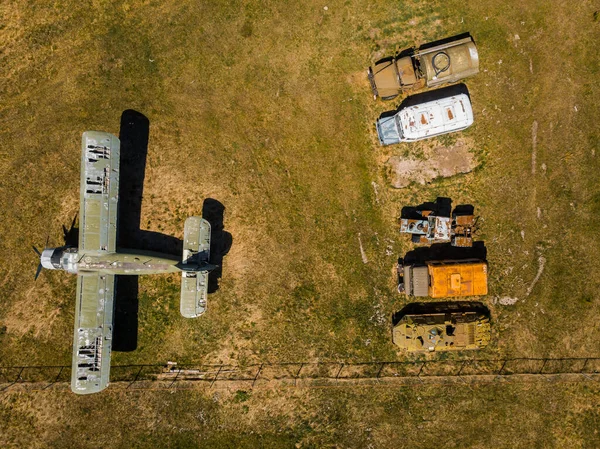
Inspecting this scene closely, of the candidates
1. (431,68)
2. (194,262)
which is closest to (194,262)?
(194,262)

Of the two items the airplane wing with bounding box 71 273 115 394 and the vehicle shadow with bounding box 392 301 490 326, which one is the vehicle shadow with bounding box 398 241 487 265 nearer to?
the vehicle shadow with bounding box 392 301 490 326

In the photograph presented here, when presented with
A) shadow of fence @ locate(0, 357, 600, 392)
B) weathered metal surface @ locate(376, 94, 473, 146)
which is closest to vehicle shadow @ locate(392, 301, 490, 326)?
shadow of fence @ locate(0, 357, 600, 392)

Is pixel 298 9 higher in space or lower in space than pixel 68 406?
higher

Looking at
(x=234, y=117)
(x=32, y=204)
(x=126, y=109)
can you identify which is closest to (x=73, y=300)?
(x=32, y=204)

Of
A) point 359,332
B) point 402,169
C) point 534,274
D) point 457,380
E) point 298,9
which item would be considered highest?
point 298,9

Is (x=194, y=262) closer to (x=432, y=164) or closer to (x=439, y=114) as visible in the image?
(x=432, y=164)

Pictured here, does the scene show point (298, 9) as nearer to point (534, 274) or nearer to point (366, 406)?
point (534, 274)
